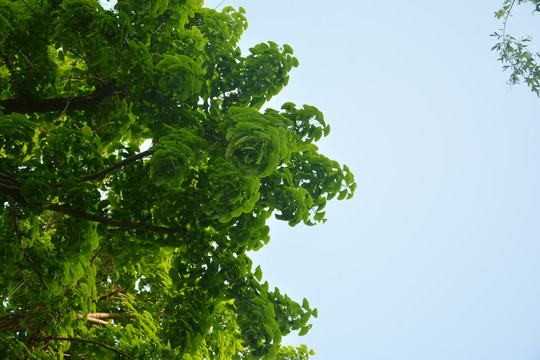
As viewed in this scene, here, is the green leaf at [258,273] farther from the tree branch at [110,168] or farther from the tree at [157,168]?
the tree branch at [110,168]

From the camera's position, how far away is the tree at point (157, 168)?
340 centimetres

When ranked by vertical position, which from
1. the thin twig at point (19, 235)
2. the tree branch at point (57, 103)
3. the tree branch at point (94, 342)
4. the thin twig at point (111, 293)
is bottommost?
the tree branch at point (94, 342)

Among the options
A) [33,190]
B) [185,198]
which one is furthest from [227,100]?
[33,190]

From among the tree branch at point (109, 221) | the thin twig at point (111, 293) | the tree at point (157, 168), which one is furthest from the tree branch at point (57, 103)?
the thin twig at point (111, 293)

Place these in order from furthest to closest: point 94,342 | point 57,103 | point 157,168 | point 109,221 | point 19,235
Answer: point 94,342
point 57,103
point 19,235
point 109,221
point 157,168

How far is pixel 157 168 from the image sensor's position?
127 inches

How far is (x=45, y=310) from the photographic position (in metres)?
4.88

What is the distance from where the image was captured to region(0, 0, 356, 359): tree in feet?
11.2

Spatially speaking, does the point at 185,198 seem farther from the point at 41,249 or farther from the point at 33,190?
the point at 41,249

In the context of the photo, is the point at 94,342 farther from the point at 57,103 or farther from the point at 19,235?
the point at 57,103

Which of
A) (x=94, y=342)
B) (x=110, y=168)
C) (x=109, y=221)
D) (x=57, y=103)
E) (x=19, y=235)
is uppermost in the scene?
(x=57, y=103)

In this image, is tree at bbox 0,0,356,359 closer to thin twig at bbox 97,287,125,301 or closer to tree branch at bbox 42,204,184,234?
tree branch at bbox 42,204,184,234

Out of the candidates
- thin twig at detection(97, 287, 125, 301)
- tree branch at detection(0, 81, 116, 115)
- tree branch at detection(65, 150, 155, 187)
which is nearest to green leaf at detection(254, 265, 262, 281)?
tree branch at detection(65, 150, 155, 187)

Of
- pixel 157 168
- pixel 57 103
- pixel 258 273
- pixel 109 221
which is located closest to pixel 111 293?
pixel 57 103
